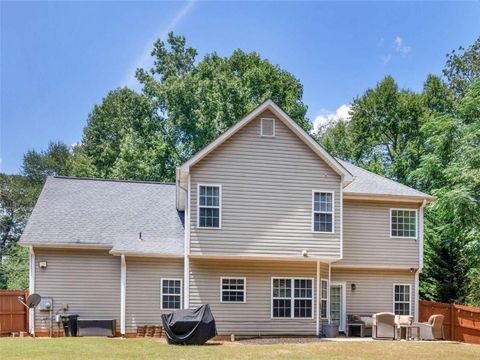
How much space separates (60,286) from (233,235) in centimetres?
622

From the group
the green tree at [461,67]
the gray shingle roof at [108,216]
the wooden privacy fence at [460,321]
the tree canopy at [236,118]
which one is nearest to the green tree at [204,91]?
the tree canopy at [236,118]

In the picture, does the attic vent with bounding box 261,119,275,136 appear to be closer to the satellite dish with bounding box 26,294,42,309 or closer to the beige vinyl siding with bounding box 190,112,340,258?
the beige vinyl siding with bounding box 190,112,340,258

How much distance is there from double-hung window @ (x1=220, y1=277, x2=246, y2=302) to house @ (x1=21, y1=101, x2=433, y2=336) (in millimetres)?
34

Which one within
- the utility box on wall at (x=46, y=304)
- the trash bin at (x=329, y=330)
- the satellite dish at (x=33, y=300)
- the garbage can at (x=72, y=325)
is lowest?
the trash bin at (x=329, y=330)

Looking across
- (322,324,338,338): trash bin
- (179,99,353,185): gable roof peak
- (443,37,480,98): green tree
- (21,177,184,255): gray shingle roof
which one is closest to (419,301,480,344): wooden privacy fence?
(322,324,338,338): trash bin

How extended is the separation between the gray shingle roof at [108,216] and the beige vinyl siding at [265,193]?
2216 mm

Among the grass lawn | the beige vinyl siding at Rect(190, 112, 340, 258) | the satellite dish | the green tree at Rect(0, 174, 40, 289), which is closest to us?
the grass lawn

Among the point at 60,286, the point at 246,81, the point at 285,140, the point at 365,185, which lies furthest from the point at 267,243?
the point at 246,81

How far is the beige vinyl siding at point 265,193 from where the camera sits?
1938 cm

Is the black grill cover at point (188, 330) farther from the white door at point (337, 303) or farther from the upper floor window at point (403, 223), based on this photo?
the upper floor window at point (403, 223)

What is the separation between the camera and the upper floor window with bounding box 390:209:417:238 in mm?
22125

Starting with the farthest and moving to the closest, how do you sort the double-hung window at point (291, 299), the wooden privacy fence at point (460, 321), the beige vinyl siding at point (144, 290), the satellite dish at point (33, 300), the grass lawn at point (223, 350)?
the wooden privacy fence at point (460, 321) < the double-hung window at point (291, 299) < the beige vinyl siding at point (144, 290) < the satellite dish at point (33, 300) < the grass lawn at point (223, 350)

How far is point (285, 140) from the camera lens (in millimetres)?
20125

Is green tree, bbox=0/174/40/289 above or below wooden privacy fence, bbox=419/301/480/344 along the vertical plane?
above
